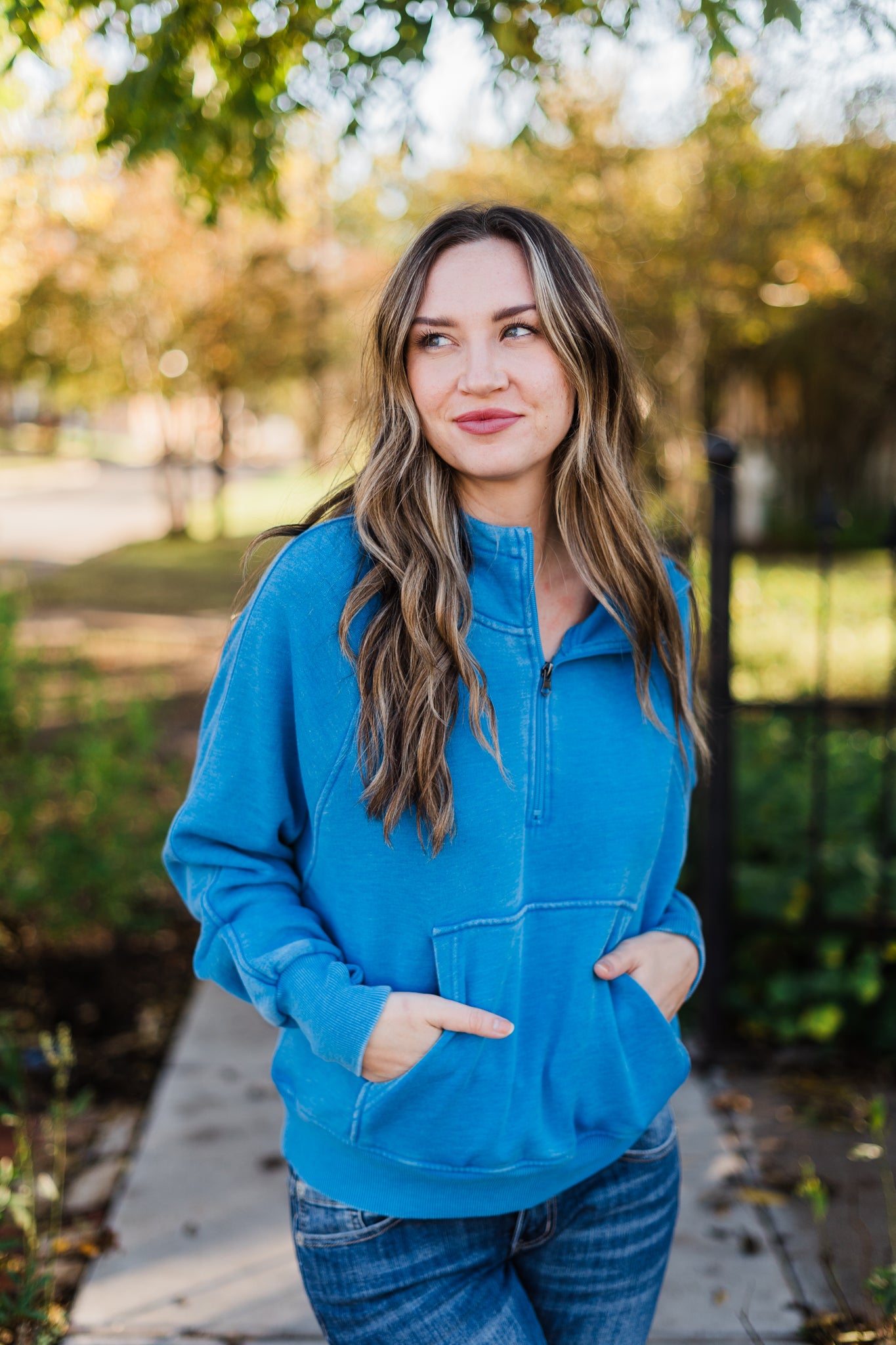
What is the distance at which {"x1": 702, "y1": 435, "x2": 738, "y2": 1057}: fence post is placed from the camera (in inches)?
131

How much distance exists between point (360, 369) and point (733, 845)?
2.35 metres

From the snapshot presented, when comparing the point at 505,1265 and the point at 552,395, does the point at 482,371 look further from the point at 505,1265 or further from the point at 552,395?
the point at 505,1265

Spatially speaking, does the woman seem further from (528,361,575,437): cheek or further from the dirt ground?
the dirt ground

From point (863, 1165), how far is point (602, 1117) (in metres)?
1.74

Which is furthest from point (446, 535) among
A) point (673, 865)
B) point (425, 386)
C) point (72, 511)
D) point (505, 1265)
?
point (72, 511)

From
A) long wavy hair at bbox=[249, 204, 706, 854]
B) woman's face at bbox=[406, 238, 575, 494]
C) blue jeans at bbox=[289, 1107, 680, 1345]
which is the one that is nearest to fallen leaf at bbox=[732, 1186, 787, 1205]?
blue jeans at bbox=[289, 1107, 680, 1345]

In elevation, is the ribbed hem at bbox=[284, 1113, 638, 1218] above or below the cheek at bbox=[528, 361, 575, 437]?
below

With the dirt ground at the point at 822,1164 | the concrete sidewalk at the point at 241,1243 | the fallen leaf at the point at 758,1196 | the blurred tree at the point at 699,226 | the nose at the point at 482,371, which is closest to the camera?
the nose at the point at 482,371

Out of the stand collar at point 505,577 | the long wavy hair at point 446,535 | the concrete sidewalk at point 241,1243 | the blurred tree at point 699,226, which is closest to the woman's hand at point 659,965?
the long wavy hair at point 446,535

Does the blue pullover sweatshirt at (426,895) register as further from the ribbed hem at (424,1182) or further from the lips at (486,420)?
the lips at (486,420)

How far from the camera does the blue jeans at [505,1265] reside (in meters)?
1.51

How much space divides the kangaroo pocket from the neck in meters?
0.56

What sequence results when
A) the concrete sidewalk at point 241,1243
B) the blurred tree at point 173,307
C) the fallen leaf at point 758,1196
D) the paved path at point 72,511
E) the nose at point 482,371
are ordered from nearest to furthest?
the nose at point 482,371 → the concrete sidewalk at point 241,1243 → the fallen leaf at point 758,1196 → the blurred tree at point 173,307 → the paved path at point 72,511

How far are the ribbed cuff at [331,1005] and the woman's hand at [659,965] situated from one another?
35 cm
